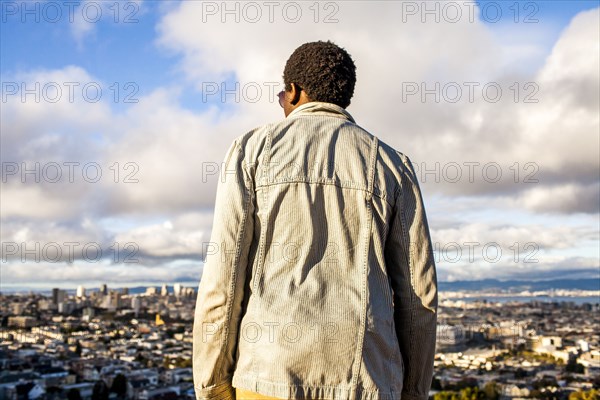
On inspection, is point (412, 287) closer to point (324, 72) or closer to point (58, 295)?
point (324, 72)

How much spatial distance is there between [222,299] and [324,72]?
0.58 metres

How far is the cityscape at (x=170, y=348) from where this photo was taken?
3438cm

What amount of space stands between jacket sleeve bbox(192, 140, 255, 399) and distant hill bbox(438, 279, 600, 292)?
86910 millimetres

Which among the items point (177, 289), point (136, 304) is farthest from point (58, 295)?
point (177, 289)

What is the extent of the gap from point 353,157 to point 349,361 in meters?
0.44

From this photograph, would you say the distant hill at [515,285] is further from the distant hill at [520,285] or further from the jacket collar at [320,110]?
the jacket collar at [320,110]

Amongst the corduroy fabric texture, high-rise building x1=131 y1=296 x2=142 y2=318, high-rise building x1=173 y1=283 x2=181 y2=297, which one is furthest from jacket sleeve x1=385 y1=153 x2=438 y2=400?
high-rise building x1=173 y1=283 x2=181 y2=297

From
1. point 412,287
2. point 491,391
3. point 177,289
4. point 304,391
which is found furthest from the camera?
point 177,289

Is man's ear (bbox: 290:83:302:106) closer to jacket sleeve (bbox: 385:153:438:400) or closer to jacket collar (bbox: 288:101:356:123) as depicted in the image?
jacket collar (bbox: 288:101:356:123)

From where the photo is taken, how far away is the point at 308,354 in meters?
1.41

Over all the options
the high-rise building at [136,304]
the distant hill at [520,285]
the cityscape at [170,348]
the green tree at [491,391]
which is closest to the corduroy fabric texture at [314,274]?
the cityscape at [170,348]

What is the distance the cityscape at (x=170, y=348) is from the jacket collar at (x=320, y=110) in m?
18.7

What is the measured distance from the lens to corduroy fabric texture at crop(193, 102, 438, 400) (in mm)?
1424

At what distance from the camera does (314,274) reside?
1.46 m
